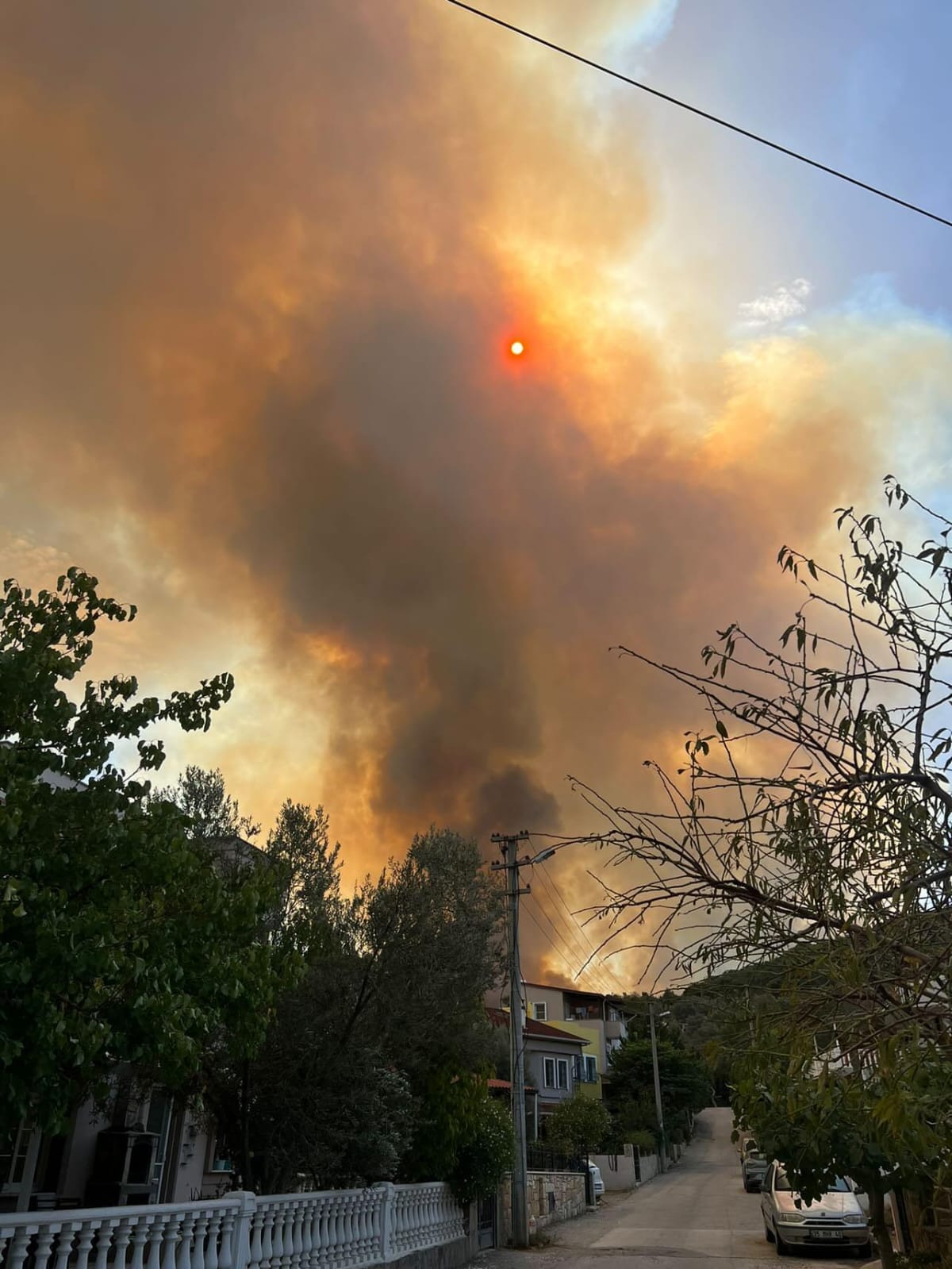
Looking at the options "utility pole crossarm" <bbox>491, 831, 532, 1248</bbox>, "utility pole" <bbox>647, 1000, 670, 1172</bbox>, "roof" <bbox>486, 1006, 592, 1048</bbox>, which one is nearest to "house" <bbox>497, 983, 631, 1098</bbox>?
"roof" <bbox>486, 1006, 592, 1048</bbox>

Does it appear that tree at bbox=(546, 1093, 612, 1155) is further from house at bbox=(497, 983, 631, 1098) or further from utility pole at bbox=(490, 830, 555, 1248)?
utility pole at bbox=(490, 830, 555, 1248)

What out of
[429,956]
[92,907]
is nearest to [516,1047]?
[429,956]

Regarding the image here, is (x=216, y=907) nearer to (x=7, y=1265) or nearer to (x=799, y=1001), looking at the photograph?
(x=7, y=1265)

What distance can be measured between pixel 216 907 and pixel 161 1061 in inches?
50.8

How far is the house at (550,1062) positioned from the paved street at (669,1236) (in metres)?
10.1

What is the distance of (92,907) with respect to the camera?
21.9 ft

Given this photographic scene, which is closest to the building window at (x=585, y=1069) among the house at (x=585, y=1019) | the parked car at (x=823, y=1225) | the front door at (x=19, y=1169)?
the house at (x=585, y=1019)

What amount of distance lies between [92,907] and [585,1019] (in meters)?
67.0

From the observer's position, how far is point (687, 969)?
4402mm

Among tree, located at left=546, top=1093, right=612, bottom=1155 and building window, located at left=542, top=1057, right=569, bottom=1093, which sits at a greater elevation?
building window, located at left=542, top=1057, right=569, bottom=1093

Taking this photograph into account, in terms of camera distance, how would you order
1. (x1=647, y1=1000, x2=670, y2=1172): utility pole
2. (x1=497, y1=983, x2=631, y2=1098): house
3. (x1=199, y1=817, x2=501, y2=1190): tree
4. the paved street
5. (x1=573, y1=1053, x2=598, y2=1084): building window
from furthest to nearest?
(x1=497, y1=983, x2=631, y2=1098): house → (x1=573, y1=1053, x2=598, y2=1084): building window → (x1=647, y1=1000, x2=670, y2=1172): utility pole → the paved street → (x1=199, y1=817, x2=501, y2=1190): tree

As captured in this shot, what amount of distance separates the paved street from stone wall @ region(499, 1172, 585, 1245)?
436 mm

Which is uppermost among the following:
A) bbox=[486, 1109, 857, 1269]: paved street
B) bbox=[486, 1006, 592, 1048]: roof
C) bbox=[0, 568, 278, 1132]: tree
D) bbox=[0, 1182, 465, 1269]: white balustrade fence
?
bbox=[486, 1006, 592, 1048]: roof

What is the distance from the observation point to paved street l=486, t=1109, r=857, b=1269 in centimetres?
1694
